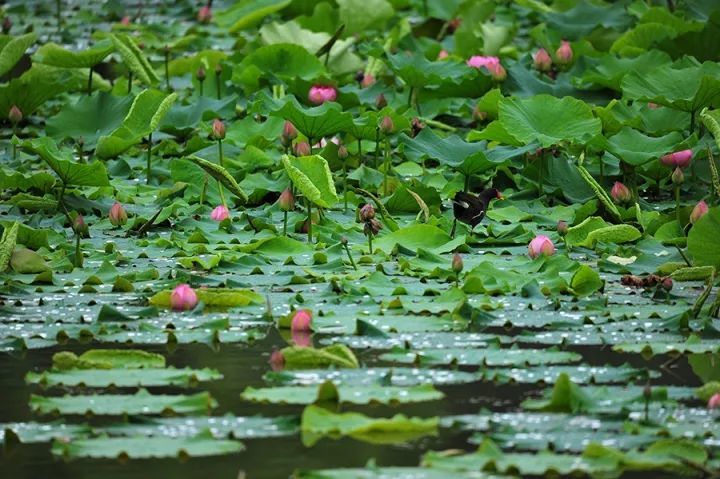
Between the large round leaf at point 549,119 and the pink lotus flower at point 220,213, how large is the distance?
943mm

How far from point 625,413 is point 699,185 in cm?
247

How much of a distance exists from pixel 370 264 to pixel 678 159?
3.38 ft

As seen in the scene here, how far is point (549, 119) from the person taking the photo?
5223 mm

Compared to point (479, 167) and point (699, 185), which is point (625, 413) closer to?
point (479, 167)

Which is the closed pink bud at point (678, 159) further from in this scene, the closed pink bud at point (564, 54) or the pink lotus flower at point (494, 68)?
the closed pink bud at point (564, 54)

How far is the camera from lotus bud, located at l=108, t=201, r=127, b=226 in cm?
487

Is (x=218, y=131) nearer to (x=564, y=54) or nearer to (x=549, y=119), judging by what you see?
(x=549, y=119)

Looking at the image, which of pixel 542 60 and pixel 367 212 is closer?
pixel 367 212

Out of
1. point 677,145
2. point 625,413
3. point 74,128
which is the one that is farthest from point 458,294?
point 74,128

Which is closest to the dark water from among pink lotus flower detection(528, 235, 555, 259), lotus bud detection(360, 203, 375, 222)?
lotus bud detection(360, 203, 375, 222)

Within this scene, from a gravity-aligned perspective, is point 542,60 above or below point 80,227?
below

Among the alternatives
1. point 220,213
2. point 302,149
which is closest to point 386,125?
point 302,149

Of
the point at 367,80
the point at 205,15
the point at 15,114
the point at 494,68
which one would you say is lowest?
the point at 205,15

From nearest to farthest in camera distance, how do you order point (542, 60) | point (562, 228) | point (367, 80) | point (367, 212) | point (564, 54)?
point (367, 212) < point (562, 228) < point (542, 60) < point (564, 54) < point (367, 80)
